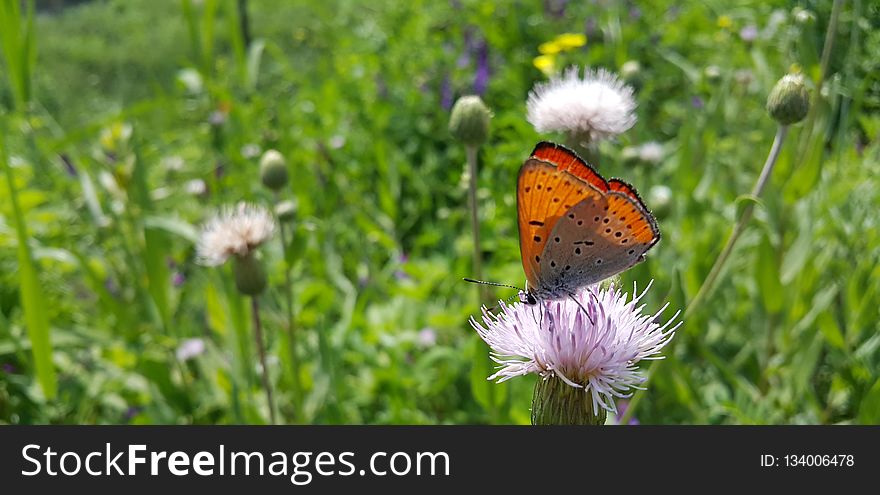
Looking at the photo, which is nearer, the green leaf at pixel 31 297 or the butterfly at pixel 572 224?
the butterfly at pixel 572 224

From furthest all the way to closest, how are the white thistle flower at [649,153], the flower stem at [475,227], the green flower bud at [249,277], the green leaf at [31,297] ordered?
the white thistle flower at [649,153], the green flower bud at [249,277], the green leaf at [31,297], the flower stem at [475,227]

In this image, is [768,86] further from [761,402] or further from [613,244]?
[613,244]

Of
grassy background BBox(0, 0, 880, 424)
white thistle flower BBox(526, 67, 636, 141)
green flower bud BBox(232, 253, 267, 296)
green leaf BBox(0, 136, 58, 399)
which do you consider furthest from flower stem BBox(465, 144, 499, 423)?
green leaf BBox(0, 136, 58, 399)

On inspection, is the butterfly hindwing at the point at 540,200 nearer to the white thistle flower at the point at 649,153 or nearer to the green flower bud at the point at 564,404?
the green flower bud at the point at 564,404

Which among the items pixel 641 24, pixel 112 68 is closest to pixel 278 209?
pixel 641 24

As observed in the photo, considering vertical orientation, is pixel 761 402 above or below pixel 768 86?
below

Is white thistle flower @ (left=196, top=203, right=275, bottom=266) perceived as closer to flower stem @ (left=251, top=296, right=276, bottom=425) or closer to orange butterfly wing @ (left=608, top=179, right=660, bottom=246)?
flower stem @ (left=251, top=296, right=276, bottom=425)

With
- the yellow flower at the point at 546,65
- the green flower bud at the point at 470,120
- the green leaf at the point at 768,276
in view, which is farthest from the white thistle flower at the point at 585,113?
the yellow flower at the point at 546,65

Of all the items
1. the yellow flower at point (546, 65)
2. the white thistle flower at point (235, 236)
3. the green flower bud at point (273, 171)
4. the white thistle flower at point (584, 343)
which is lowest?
the white thistle flower at point (584, 343)
